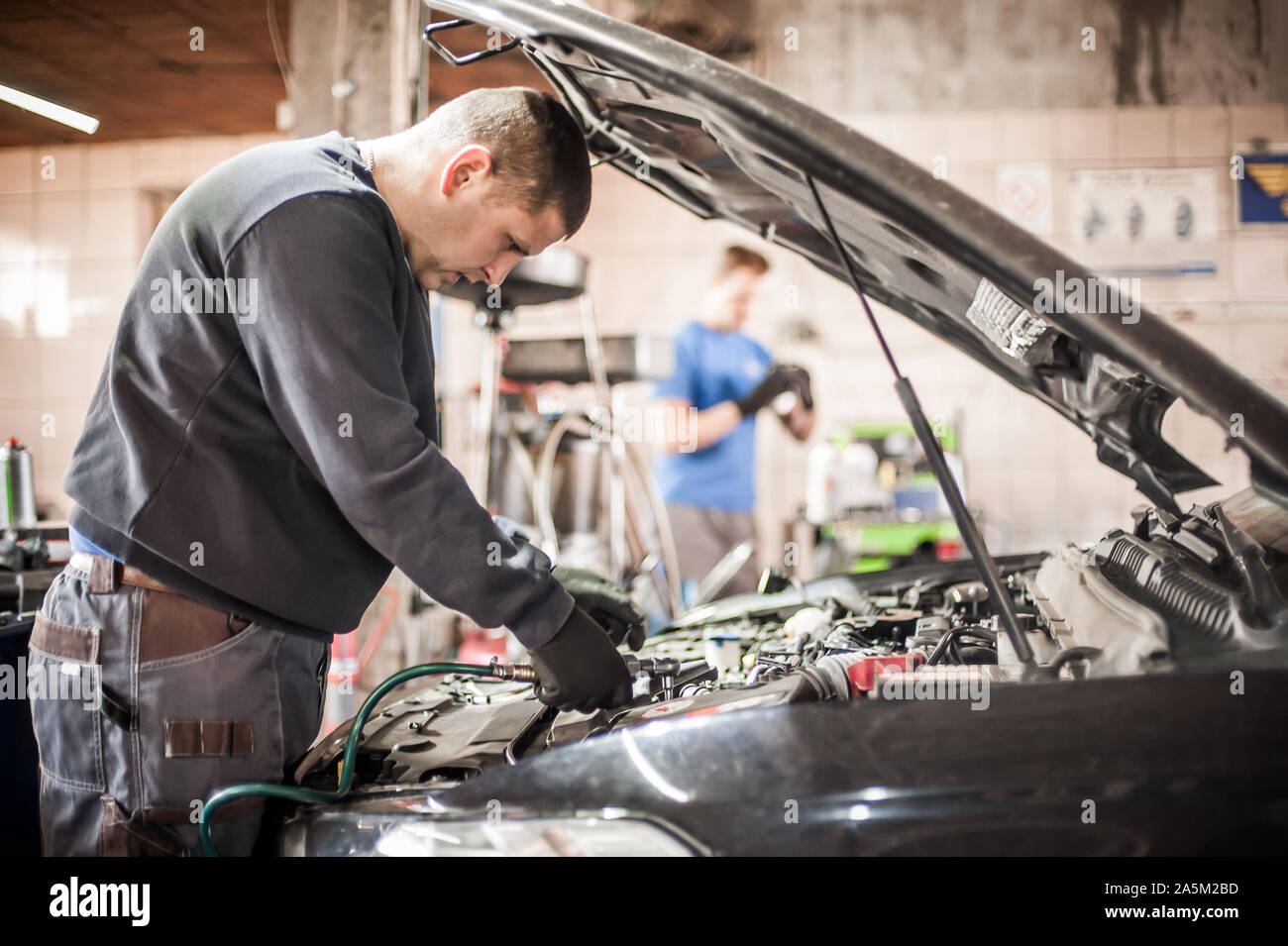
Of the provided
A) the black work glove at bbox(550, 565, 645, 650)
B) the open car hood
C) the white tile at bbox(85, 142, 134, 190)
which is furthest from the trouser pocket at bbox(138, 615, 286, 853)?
the white tile at bbox(85, 142, 134, 190)

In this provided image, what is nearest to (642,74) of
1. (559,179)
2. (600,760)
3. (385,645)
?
(559,179)

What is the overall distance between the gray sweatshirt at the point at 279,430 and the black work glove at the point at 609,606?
0.44 metres

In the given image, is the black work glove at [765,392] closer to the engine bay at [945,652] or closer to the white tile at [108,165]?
the engine bay at [945,652]

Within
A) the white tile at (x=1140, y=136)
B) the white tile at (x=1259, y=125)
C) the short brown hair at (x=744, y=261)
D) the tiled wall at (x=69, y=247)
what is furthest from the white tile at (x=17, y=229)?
the white tile at (x=1259, y=125)

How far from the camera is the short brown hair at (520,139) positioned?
1.25 meters

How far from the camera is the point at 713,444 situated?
3.99m

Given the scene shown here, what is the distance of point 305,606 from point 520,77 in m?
5.45

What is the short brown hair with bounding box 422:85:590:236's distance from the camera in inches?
49.1

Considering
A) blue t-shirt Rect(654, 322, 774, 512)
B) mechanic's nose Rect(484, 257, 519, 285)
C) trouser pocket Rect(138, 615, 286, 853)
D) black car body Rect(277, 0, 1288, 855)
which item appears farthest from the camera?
blue t-shirt Rect(654, 322, 774, 512)

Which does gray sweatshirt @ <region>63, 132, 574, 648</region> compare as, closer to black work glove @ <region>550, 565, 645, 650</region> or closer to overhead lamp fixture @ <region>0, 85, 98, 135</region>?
black work glove @ <region>550, 565, 645, 650</region>

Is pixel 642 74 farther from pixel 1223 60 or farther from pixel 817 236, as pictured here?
pixel 1223 60

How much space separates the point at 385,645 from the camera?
366cm

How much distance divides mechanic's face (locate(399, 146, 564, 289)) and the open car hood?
0.20 meters

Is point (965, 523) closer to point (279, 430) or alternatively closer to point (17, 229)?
point (279, 430)
